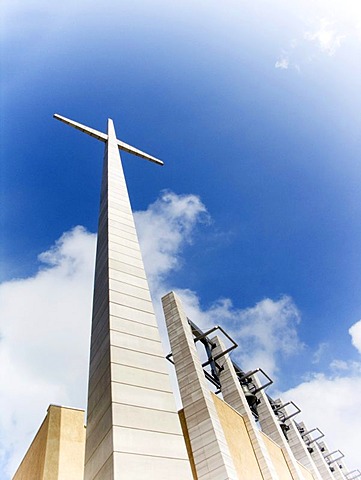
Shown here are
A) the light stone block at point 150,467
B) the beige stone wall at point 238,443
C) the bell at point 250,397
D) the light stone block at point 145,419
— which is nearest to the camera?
the light stone block at point 150,467

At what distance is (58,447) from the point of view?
523 inches

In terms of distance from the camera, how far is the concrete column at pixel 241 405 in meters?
21.0

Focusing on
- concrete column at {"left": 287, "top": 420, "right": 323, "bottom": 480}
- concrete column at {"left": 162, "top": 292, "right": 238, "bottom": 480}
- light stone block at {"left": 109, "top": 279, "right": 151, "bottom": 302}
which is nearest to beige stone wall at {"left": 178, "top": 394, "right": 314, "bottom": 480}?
concrete column at {"left": 162, "top": 292, "right": 238, "bottom": 480}

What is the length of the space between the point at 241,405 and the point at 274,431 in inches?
298

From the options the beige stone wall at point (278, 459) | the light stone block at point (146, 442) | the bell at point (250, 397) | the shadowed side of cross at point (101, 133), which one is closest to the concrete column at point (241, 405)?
the beige stone wall at point (278, 459)

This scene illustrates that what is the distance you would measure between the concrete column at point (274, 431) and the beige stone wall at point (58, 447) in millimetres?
19595

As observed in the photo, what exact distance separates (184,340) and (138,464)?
585 inches

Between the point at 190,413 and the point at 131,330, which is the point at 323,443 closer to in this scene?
the point at 190,413

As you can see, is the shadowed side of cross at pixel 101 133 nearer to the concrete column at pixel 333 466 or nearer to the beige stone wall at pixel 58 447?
the beige stone wall at pixel 58 447

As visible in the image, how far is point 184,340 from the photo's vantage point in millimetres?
21453

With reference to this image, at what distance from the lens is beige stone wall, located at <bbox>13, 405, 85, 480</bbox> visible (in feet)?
41.8

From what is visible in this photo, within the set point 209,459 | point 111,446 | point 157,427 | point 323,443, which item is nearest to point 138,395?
point 157,427

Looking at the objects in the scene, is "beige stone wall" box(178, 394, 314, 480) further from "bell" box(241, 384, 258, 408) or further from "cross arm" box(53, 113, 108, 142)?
"cross arm" box(53, 113, 108, 142)

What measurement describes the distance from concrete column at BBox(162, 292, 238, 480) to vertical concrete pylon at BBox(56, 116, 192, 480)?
9.08 metres
